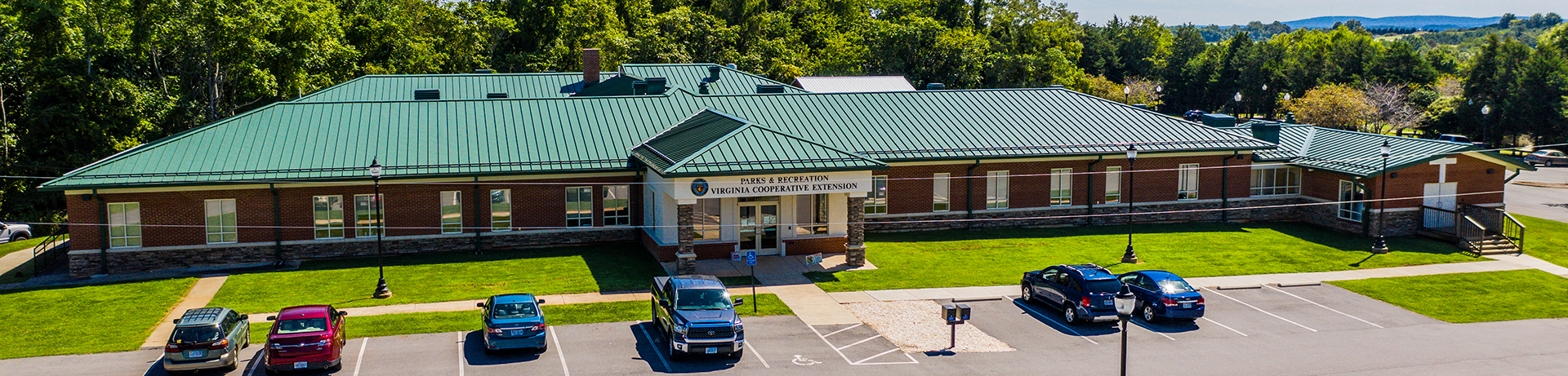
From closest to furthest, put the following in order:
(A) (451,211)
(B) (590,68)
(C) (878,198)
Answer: (A) (451,211) < (C) (878,198) < (B) (590,68)

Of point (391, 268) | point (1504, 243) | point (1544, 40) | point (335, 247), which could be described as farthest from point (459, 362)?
point (1544, 40)

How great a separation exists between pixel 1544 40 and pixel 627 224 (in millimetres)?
86028

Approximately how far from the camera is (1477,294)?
3388cm

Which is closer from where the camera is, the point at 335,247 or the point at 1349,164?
the point at 335,247

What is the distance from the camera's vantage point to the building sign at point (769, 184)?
110 ft

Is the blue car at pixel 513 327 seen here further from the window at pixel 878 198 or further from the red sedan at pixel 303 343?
the window at pixel 878 198

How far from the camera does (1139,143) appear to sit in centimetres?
4366

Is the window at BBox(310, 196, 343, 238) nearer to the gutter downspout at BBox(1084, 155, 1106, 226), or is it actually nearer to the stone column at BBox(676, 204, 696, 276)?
the stone column at BBox(676, 204, 696, 276)

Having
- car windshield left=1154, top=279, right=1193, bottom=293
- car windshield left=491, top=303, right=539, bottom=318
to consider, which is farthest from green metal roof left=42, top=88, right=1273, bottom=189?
car windshield left=491, top=303, right=539, bottom=318

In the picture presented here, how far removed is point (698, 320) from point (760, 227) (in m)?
12.7

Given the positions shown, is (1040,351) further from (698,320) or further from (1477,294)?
(1477,294)

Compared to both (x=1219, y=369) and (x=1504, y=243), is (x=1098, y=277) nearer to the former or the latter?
(x=1219, y=369)

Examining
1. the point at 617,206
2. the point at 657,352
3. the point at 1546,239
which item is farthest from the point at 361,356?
the point at 1546,239

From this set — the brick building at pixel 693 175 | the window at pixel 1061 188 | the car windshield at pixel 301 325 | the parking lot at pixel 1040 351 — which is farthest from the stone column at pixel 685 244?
the window at pixel 1061 188
